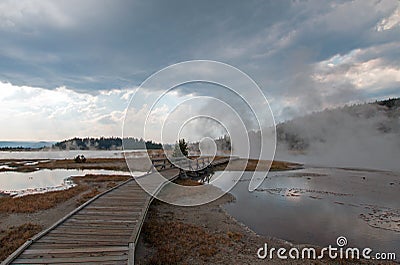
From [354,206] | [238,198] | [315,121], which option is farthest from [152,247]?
[315,121]

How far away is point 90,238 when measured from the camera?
677cm

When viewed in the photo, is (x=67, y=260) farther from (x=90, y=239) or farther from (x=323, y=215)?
(x=323, y=215)

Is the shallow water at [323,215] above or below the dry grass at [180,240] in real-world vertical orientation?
below

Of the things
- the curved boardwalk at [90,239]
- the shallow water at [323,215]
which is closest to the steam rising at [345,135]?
the shallow water at [323,215]

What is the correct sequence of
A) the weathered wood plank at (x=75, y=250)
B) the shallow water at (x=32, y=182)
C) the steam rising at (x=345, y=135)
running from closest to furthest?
the weathered wood plank at (x=75, y=250) → the shallow water at (x=32, y=182) → the steam rising at (x=345, y=135)

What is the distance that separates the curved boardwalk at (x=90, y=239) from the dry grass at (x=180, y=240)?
1139 mm

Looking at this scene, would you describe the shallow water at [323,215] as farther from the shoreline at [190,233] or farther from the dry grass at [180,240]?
the dry grass at [180,240]

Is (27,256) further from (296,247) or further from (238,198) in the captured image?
(238,198)

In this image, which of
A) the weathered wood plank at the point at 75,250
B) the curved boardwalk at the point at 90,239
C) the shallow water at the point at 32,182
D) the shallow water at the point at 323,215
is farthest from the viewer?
the shallow water at the point at 32,182

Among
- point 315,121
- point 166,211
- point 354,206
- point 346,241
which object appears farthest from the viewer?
point 315,121

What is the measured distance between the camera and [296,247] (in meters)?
9.07

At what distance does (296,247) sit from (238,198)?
349 inches

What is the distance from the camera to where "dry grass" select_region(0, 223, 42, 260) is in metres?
7.71

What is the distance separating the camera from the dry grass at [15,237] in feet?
25.3
